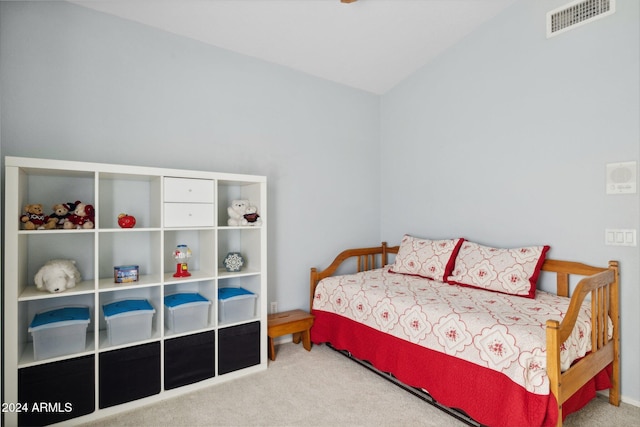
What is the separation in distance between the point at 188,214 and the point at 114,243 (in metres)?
0.58

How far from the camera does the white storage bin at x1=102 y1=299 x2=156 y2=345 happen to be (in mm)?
2104

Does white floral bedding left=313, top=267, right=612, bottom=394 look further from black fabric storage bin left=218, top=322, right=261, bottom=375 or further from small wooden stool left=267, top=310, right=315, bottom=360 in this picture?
black fabric storage bin left=218, top=322, right=261, bottom=375

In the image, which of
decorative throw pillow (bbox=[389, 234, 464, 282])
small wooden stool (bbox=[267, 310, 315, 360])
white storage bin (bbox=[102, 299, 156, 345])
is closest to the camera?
white storage bin (bbox=[102, 299, 156, 345])

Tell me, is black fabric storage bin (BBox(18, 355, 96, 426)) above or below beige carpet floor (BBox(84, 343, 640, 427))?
above

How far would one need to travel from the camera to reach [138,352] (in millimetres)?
2152

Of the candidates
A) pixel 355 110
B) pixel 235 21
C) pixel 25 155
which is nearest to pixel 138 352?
pixel 25 155

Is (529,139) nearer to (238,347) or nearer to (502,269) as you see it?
(502,269)

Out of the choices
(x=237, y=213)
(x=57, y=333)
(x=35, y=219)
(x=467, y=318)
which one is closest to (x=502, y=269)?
(x=467, y=318)

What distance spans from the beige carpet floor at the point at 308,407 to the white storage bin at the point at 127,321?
434 mm

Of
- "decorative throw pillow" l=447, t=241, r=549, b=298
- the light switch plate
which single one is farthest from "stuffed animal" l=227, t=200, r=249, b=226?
the light switch plate

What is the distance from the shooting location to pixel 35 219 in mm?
1921

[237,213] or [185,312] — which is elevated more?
[237,213]

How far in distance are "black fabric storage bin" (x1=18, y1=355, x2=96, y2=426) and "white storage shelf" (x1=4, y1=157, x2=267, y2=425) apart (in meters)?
0.04

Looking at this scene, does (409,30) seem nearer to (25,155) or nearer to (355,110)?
(355,110)
